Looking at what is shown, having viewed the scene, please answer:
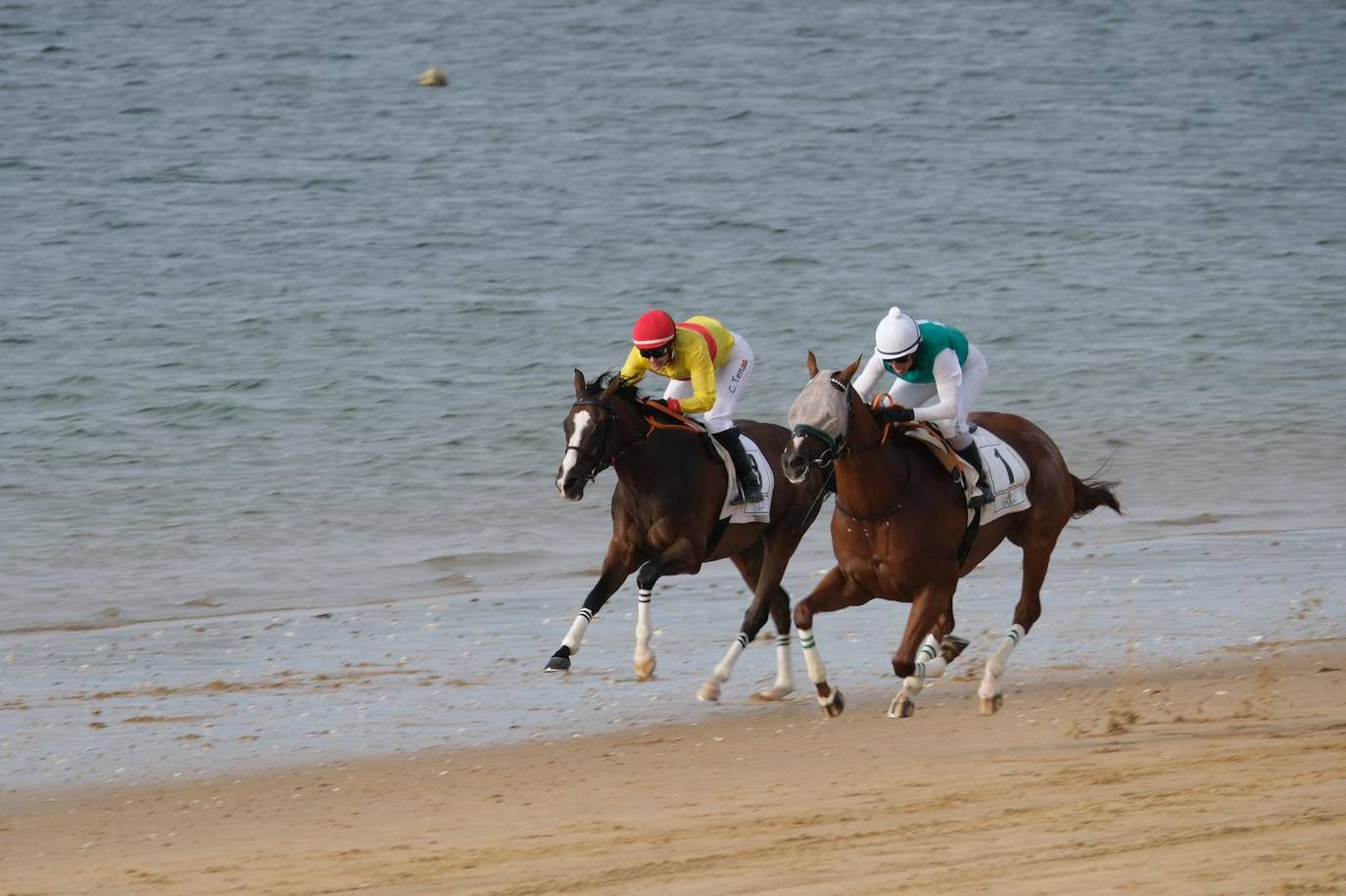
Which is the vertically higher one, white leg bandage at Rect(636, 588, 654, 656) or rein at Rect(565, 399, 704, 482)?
rein at Rect(565, 399, 704, 482)

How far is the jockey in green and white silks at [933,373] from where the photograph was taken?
8.24 m

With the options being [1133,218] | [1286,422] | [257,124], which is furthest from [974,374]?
[257,124]

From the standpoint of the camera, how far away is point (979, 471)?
28.0 feet

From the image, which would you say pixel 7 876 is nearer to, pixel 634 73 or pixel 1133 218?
pixel 1133 218

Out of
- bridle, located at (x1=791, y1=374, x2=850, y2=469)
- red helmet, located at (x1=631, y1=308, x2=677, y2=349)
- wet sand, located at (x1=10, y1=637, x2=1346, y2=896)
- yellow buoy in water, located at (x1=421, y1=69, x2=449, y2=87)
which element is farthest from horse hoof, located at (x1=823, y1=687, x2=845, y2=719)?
yellow buoy in water, located at (x1=421, y1=69, x2=449, y2=87)

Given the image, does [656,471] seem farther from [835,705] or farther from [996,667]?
[996,667]

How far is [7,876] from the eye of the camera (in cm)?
653

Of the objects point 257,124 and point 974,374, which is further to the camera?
point 257,124

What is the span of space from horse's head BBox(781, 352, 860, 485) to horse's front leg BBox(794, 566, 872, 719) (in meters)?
0.82

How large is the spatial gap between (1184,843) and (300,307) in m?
17.9

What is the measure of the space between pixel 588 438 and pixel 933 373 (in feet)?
5.79

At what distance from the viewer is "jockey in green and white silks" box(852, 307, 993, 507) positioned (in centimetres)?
824

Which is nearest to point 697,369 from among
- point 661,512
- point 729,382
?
point 729,382

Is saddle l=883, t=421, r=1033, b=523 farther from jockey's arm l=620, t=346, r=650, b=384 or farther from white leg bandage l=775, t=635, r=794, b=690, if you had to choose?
jockey's arm l=620, t=346, r=650, b=384
